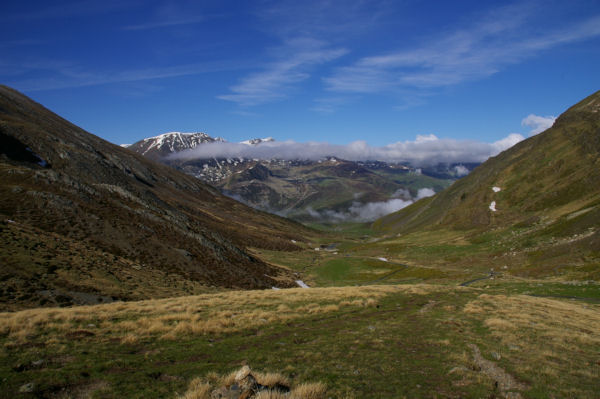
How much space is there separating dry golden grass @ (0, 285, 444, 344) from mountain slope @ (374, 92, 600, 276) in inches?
2858

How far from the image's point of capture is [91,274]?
4066cm

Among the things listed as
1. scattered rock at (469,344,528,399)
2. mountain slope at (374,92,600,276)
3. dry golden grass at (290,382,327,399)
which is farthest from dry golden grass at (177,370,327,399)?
mountain slope at (374,92,600,276)

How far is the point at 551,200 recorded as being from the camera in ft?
428

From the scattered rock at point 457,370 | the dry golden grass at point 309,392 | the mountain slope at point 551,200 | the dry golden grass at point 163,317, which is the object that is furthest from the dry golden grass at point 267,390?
the mountain slope at point 551,200

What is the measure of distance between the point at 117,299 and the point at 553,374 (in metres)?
39.7

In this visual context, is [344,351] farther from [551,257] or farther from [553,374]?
[551,257]

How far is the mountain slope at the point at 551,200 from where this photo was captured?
86.0m

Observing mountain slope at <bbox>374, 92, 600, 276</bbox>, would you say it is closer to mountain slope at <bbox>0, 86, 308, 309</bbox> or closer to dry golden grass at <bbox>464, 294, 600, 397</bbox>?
dry golden grass at <bbox>464, 294, 600, 397</bbox>

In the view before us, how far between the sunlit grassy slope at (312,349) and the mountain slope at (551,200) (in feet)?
218

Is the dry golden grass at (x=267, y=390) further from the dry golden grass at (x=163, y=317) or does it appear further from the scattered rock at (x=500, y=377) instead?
the dry golden grass at (x=163, y=317)

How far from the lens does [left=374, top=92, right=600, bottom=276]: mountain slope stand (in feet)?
282

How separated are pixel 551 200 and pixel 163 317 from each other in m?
156

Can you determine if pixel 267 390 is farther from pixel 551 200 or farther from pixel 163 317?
pixel 551 200

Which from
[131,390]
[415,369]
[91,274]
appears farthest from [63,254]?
[415,369]
